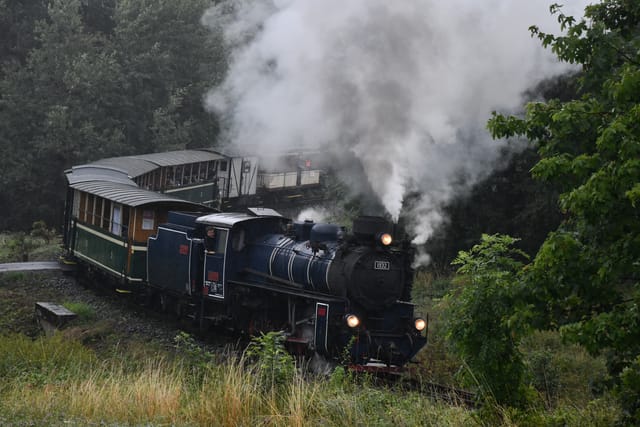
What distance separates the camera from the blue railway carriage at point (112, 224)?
54.4 ft

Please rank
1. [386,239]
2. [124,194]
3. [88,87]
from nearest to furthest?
1. [386,239]
2. [124,194]
3. [88,87]

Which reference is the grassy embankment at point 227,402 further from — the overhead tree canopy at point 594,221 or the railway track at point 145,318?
the railway track at point 145,318

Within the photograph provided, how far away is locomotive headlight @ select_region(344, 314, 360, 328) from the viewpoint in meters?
11.4

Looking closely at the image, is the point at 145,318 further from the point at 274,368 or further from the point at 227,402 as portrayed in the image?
the point at 227,402

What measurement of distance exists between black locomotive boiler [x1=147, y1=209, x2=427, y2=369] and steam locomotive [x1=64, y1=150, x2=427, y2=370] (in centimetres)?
2

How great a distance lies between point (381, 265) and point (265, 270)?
2723 mm

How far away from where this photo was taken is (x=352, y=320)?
11.4m

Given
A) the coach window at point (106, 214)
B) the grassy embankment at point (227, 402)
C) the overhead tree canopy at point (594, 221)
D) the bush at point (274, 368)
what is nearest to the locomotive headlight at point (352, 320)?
the grassy embankment at point (227, 402)

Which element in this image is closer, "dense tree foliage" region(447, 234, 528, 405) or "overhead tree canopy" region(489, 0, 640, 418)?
"overhead tree canopy" region(489, 0, 640, 418)

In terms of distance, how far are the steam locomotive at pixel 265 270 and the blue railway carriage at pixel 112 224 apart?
0.09 ft

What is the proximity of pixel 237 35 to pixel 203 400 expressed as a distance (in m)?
27.9

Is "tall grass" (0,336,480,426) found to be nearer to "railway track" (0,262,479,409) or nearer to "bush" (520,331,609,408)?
"railway track" (0,262,479,409)

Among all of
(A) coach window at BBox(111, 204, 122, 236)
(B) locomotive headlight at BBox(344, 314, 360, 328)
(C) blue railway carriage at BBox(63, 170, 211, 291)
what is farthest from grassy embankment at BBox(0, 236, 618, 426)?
(A) coach window at BBox(111, 204, 122, 236)

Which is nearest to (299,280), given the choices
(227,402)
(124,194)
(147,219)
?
(147,219)
